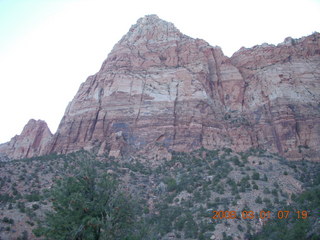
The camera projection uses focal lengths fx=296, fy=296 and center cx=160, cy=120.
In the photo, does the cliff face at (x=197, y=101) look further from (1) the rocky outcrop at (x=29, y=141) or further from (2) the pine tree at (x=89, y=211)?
(2) the pine tree at (x=89, y=211)

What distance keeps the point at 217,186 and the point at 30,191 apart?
20328mm

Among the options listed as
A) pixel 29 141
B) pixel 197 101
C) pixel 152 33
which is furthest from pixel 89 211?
pixel 152 33

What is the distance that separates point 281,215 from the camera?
85.9 ft

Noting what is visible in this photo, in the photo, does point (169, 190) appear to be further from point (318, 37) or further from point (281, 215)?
point (318, 37)

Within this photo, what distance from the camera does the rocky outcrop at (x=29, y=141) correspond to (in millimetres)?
59812

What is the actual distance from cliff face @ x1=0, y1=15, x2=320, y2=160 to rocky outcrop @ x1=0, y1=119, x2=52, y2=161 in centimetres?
942

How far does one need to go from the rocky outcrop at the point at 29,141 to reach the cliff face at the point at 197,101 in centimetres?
942

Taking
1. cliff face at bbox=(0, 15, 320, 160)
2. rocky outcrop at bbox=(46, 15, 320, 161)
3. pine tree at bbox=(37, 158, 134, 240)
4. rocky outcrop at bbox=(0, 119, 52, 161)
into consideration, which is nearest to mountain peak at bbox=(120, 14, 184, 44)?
cliff face at bbox=(0, 15, 320, 160)

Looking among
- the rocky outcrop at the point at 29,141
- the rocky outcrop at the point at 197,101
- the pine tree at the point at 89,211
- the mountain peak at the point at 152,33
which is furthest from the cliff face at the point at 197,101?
the pine tree at the point at 89,211

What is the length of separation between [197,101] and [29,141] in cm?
3639

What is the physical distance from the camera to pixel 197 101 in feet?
164

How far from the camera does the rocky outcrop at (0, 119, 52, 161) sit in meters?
59.8

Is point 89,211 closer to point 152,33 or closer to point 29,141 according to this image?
point 29,141

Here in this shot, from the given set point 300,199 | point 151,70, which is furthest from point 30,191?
point 151,70
